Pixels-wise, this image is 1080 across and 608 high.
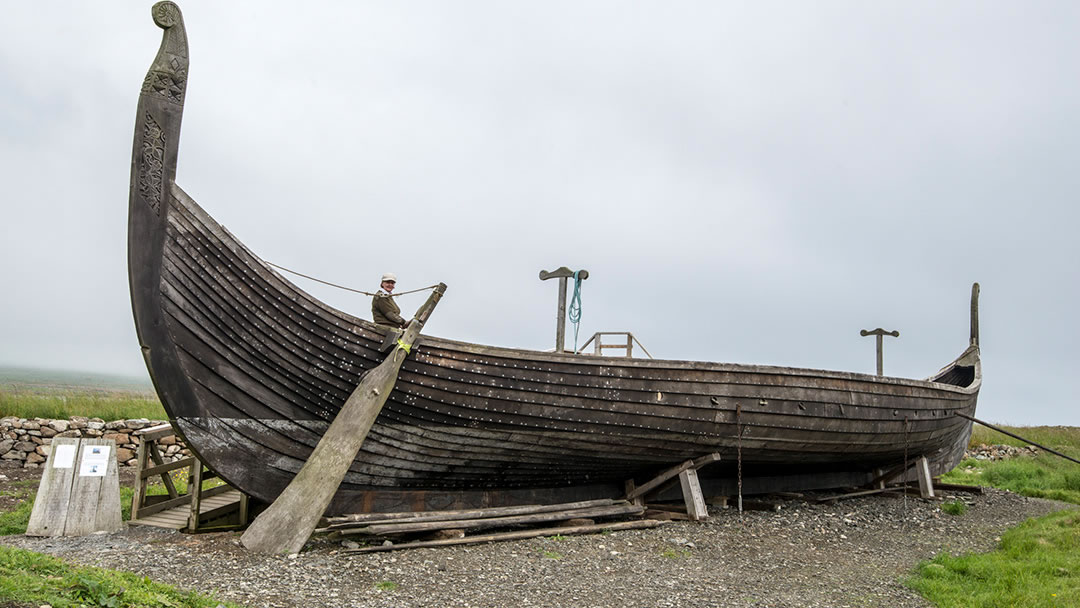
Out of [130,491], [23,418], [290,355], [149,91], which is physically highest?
[149,91]

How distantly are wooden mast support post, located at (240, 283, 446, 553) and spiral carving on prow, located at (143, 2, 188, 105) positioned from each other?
2.60m

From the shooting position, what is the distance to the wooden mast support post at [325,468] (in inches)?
232

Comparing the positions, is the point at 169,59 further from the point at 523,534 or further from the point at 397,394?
the point at 523,534

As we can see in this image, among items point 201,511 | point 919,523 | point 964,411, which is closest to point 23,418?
point 201,511

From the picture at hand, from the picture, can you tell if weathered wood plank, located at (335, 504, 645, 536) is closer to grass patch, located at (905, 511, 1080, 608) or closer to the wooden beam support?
the wooden beam support

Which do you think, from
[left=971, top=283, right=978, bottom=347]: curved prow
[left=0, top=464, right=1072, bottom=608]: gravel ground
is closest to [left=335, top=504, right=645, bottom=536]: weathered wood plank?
[left=0, top=464, right=1072, bottom=608]: gravel ground

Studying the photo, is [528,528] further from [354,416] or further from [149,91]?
[149,91]

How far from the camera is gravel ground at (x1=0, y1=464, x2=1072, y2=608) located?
4.99 meters

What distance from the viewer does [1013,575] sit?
19.8 feet

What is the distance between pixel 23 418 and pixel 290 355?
8.80 meters

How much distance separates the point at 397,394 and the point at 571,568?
6.85 ft

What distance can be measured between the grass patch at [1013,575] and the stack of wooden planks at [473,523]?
2.62 m

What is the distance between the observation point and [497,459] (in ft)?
24.1

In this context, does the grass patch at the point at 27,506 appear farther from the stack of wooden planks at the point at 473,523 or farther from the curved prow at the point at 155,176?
the stack of wooden planks at the point at 473,523
